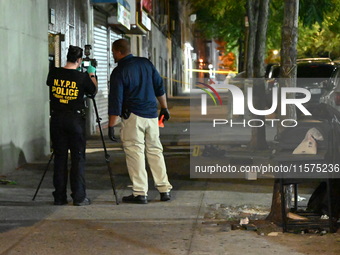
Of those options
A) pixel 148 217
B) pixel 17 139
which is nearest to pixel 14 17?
pixel 17 139

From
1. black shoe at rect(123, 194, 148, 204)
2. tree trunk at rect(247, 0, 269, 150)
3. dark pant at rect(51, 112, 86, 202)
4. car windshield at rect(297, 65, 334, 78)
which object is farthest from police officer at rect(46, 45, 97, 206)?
car windshield at rect(297, 65, 334, 78)

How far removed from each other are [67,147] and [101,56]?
509 inches

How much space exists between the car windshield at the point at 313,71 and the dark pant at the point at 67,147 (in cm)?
1516

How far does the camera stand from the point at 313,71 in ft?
79.0

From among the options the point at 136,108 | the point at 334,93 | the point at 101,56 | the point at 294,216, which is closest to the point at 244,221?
the point at 294,216

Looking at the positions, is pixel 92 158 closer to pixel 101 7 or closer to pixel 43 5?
pixel 43 5

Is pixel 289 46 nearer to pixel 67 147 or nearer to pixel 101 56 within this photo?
pixel 67 147

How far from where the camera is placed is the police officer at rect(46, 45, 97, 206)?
935 centimetres

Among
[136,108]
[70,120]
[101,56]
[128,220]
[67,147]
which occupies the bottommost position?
[128,220]

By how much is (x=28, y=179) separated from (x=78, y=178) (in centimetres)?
226

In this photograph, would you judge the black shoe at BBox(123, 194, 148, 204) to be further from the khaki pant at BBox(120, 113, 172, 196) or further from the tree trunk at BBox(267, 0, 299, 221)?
the tree trunk at BBox(267, 0, 299, 221)

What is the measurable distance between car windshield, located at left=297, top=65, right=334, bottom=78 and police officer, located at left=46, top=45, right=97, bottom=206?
49.7 ft

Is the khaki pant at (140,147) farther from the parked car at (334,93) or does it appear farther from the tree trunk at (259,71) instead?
the tree trunk at (259,71)

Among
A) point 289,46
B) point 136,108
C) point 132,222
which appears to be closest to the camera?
point 132,222
